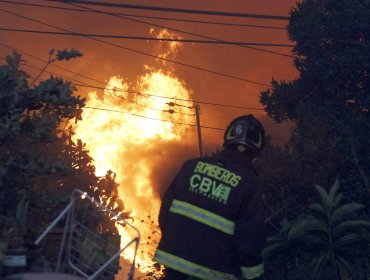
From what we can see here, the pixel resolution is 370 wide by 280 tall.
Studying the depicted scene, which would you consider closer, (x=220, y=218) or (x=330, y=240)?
(x=220, y=218)

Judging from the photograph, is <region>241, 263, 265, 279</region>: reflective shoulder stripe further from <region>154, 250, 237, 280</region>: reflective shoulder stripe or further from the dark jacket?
<region>154, 250, 237, 280</region>: reflective shoulder stripe

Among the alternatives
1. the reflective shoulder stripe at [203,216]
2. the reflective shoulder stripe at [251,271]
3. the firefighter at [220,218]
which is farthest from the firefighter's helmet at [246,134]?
the reflective shoulder stripe at [251,271]

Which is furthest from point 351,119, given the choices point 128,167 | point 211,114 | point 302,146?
point 128,167

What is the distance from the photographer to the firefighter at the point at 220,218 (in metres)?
4.84

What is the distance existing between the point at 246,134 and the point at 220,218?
601 mm

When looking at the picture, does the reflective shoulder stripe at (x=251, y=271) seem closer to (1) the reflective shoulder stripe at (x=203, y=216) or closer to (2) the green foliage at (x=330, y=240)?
(1) the reflective shoulder stripe at (x=203, y=216)

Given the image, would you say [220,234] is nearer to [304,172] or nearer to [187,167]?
[187,167]

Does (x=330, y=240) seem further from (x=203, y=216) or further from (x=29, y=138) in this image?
(x=203, y=216)

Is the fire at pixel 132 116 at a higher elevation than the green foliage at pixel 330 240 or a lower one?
higher

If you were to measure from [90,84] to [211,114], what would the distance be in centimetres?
976

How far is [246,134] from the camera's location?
5035 mm

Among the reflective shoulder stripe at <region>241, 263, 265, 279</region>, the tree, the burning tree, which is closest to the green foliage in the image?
the tree

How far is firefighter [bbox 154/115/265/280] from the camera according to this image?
4.84 meters

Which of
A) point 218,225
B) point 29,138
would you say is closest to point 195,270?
point 218,225
